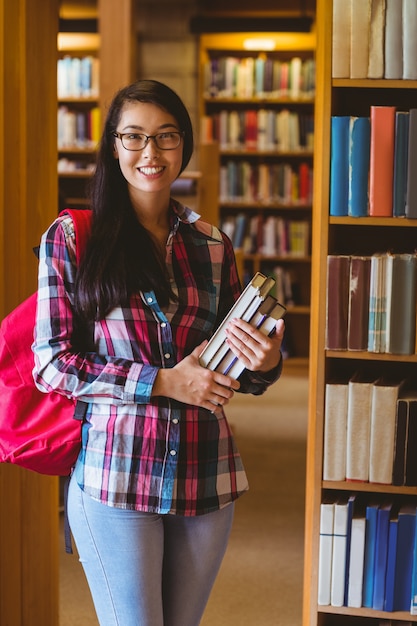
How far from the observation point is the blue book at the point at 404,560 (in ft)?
7.46

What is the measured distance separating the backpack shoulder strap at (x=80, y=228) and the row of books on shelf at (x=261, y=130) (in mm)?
6454

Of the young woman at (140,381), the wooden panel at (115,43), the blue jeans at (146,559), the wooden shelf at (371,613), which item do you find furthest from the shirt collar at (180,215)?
the wooden panel at (115,43)

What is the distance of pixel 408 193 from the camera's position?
2154 mm

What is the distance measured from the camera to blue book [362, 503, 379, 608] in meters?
2.30

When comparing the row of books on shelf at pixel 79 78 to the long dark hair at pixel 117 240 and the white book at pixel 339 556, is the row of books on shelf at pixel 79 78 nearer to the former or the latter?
the white book at pixel 339 556

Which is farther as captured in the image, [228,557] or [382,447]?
[228,557]

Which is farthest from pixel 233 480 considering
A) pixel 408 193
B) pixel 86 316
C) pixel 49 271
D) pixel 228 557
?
pixel 228 557

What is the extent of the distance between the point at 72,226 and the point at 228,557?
2.30 m

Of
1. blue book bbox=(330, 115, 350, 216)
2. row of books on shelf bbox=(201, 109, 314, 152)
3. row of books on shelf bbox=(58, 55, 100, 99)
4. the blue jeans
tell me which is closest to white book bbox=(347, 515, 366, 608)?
the blue jeans

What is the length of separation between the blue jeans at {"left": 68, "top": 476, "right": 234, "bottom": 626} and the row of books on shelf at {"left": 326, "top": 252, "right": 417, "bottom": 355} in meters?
0.69

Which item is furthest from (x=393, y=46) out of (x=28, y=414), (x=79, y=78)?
(x=79, y=78)

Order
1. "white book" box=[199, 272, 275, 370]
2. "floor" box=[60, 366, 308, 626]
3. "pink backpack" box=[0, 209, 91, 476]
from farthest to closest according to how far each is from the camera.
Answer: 1. "floor" box=[60, 366, 308, 626]
2. "pink backpack" box=[0, 209, 91, 476]
3. "white book" box=[199, 272, 275, 370]

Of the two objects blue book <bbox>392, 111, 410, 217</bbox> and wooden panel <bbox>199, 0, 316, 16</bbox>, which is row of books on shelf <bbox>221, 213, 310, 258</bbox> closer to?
wooden panel <bbox>199, 0, 316, 16</bbox>

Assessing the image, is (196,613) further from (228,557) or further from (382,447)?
(228,557)
